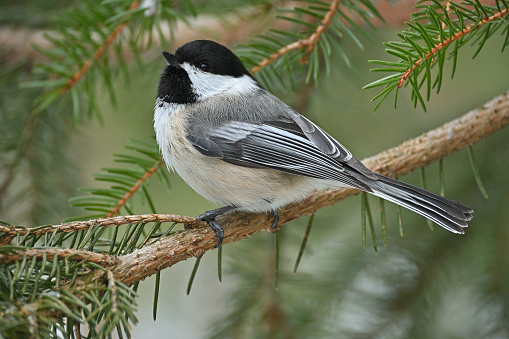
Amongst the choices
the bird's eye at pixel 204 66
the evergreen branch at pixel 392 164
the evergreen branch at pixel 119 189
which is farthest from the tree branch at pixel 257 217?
the bird's eye at pixel 204 66

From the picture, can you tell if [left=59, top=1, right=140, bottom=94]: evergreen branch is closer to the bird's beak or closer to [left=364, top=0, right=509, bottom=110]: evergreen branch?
the bird's beak

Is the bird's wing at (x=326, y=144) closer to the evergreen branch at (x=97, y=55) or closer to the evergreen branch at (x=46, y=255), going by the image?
the evergreen branch at (x=97, y=55)

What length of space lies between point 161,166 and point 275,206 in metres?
0.32

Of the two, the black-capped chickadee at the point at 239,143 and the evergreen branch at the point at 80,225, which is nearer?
the evergreen branch at the point at 80,225

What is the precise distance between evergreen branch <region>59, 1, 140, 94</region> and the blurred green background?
0.18 meters

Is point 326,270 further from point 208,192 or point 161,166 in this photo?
point 161,166

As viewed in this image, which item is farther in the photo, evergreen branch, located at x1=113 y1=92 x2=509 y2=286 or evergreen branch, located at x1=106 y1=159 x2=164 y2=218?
evergreen branch, located at x1=106 y1=159 x2=164 y2=218

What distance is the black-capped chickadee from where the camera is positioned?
4.01 ft

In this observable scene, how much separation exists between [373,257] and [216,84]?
691mm

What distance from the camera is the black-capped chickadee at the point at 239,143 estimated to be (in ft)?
4.01

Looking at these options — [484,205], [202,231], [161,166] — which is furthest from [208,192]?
[484,205]

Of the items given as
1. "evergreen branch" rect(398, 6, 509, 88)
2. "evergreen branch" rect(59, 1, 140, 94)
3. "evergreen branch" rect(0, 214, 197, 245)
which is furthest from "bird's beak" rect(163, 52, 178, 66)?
"evergreen branch" rect(398, 6, 509, 88)

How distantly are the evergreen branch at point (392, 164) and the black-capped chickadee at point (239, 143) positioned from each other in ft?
0.13

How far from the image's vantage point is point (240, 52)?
4.27ft
